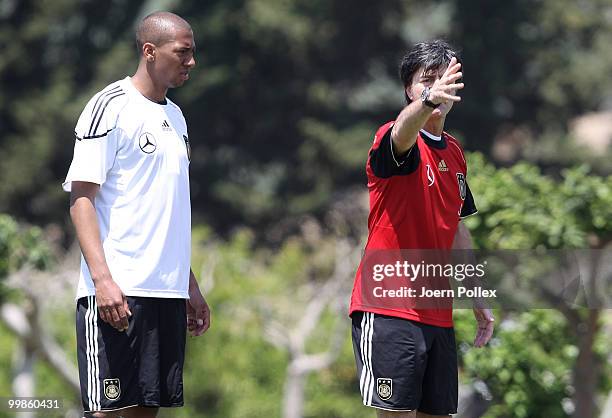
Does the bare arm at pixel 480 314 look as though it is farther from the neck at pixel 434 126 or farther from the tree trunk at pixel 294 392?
the tree trunk at pixel 294 392

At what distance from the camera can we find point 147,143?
14.1 ft

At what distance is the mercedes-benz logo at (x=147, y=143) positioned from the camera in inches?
168

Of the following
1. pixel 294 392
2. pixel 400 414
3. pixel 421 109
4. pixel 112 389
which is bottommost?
pixel 400 414

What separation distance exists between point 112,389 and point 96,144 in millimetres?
877

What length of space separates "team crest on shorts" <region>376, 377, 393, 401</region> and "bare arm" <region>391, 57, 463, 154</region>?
2.83 ft

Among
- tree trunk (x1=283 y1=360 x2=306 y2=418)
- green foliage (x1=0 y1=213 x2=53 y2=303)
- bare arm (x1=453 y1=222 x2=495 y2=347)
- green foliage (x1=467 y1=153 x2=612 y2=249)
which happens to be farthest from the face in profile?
tree trunk (x1=283 y1=360 x2=306 y2=418)

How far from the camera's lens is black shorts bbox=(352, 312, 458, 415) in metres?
4.26

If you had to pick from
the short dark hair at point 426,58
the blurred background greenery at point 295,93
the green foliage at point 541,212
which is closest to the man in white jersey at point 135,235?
the short dark hair at point 426,58

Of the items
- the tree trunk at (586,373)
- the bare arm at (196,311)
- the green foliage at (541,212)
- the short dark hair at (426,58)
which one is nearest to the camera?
the short dark hair at (426,58)

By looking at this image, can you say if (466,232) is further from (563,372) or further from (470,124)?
(470,124)

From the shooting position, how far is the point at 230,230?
104 ft

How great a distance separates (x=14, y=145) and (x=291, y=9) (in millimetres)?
8414

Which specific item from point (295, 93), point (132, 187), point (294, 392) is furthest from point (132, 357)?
point (295, 93)

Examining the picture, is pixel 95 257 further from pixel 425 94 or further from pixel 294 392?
pixel 294 392
